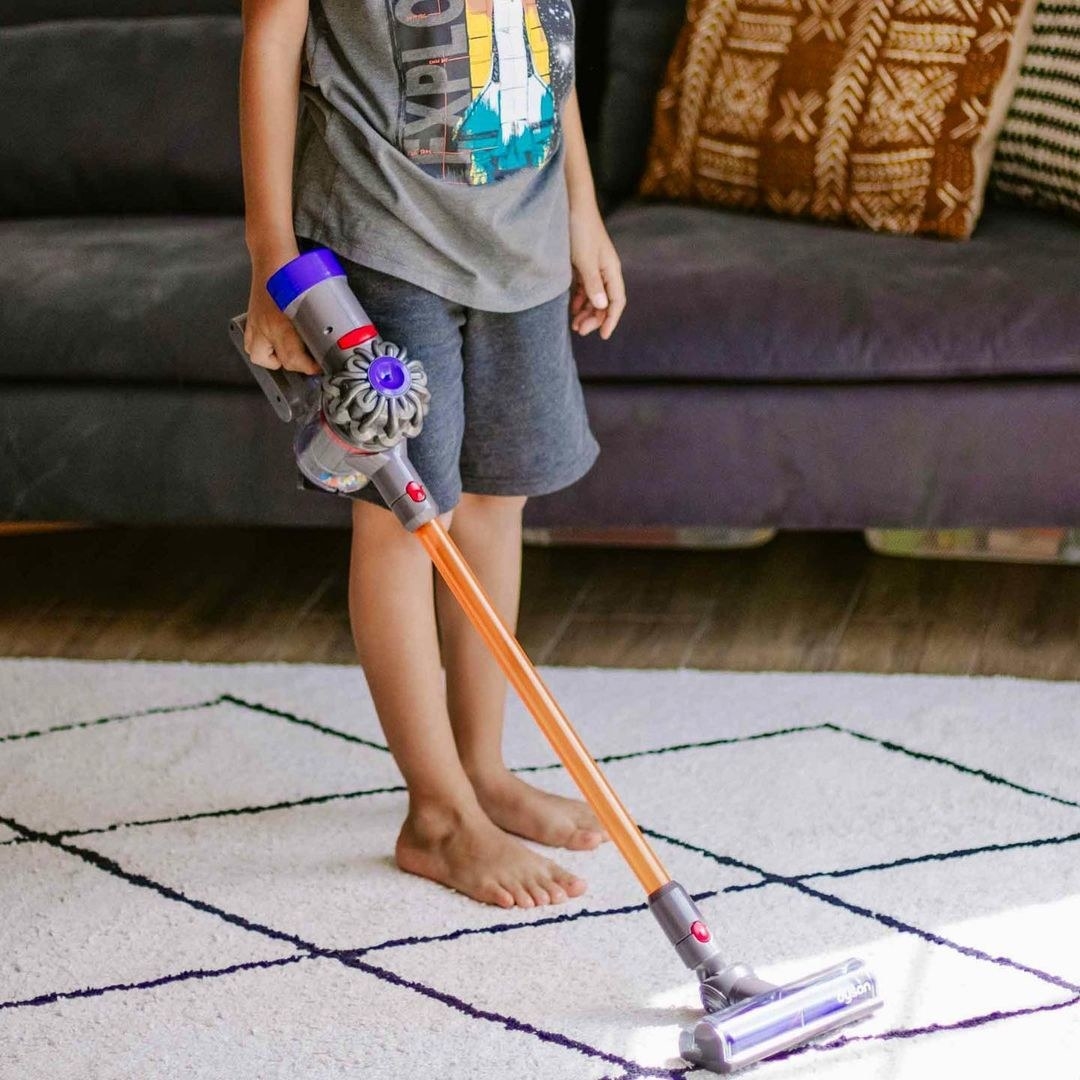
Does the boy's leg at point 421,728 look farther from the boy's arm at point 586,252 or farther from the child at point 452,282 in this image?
the boy's arm at point 586,252

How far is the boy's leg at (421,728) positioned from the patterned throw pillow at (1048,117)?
1071 mm

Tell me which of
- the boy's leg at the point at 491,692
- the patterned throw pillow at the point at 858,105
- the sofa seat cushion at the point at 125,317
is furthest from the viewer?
the patterned throw pillow at the point at 858,105

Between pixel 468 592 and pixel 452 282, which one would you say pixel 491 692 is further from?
pixel 452 282

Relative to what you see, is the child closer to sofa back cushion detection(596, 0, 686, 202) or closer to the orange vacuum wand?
the orange vacuum wand

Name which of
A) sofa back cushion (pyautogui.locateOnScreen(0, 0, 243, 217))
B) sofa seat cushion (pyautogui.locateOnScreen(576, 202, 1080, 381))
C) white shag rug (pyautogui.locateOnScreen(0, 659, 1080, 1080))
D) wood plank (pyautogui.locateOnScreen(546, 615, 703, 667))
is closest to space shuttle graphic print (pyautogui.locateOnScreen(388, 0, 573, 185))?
sofa seat cushion (pyautogui.locateOnScreen(576, 202, 1080, 381))

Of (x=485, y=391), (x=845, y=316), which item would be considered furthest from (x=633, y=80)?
(x=485, y=391)

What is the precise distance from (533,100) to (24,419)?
0.91 m

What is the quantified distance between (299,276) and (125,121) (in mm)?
1330

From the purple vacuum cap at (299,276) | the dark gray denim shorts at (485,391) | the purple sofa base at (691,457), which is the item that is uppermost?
the purple vacuum cap at (299,276)

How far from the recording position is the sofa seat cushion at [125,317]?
1961 mm

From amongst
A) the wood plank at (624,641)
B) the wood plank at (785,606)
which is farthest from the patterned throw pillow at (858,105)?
the wood plank at (624,641)

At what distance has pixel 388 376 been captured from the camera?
4.15ft

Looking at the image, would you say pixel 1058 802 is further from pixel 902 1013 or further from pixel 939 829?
pixel 902 1013

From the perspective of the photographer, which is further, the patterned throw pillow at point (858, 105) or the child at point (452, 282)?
the patterned throw pillow at point (858, 105)
